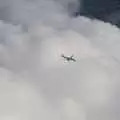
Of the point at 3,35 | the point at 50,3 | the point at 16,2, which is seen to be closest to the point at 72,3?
the point at 50,3

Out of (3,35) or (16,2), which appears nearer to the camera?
(3,35)

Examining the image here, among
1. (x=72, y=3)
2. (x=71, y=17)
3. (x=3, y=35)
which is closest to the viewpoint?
(x=3, y=35)

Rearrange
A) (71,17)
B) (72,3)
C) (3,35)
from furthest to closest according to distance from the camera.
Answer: (72,3)
(71,17)
(3,35)

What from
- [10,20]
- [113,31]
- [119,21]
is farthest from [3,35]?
[119,21]

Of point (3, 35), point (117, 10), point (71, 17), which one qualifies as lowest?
point (3, 35)

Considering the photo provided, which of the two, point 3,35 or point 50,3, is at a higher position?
point 50,3

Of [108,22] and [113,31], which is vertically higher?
[108,22]

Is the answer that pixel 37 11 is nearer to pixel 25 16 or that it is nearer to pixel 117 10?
pixel 25 16

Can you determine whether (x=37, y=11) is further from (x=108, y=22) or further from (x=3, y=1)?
(x=108, y=22)

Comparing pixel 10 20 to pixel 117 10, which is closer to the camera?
pixel 10 20
